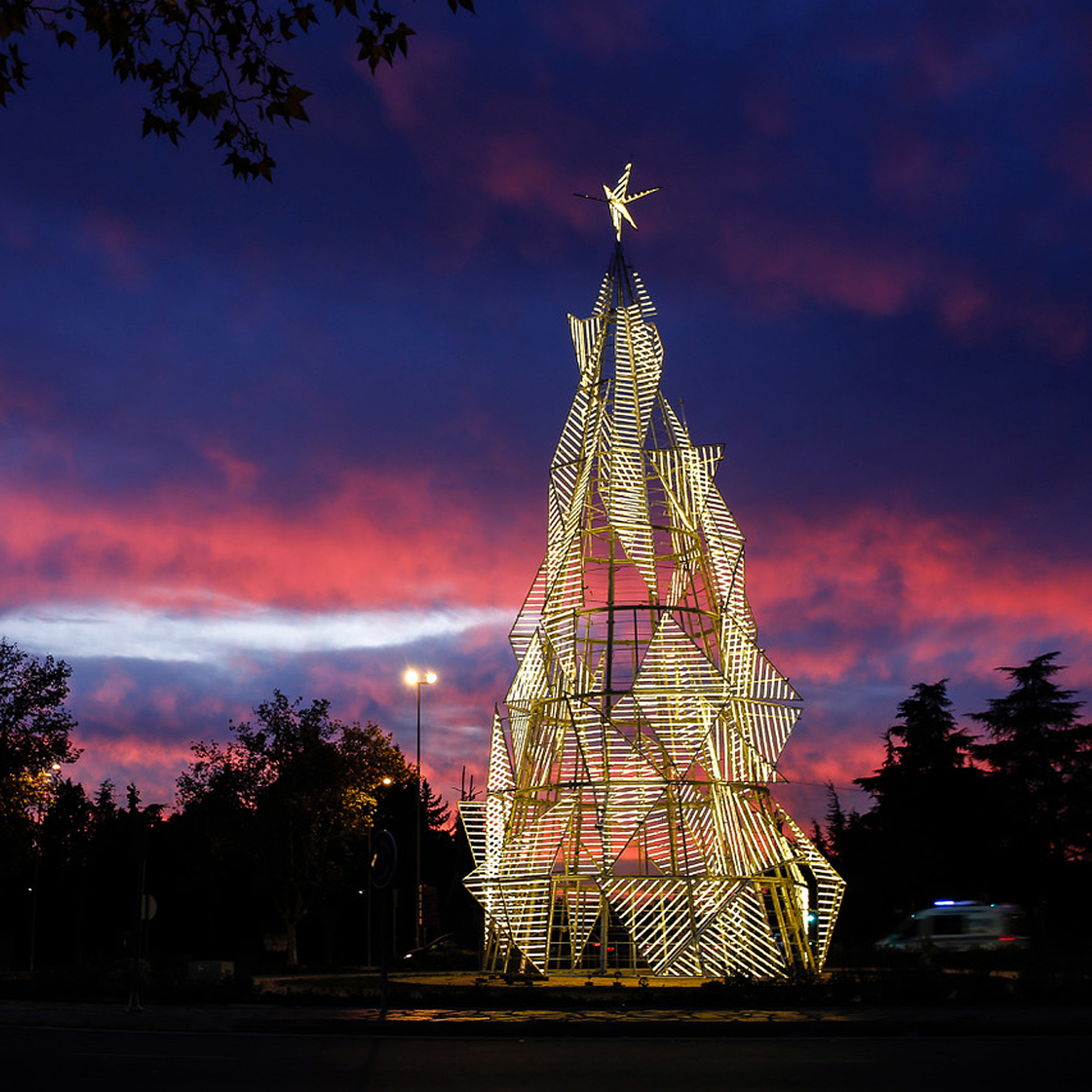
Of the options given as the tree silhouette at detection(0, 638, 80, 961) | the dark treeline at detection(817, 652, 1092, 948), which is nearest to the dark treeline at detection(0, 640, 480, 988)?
the tree silhouette at detection(0, 638, 80, 961)

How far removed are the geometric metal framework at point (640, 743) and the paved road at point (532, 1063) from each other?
954 centimetres

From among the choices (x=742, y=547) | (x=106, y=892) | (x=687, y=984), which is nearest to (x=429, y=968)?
(x=687, y=984)

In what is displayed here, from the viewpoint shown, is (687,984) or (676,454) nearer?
(687,984)

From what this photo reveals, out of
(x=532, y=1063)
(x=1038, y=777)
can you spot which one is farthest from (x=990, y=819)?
(x=532, y=1063)

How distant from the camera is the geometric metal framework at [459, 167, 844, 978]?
80.1 feet

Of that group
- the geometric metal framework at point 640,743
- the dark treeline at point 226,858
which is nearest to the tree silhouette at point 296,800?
the dark treeline at point 226,858

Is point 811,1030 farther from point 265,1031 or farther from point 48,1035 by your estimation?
point 48,1035

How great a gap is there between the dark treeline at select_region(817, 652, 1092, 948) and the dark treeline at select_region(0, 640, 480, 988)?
21.5 meters

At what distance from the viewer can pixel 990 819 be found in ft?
202

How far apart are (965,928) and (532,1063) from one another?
3737 cm

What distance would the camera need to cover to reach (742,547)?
28.0 metres

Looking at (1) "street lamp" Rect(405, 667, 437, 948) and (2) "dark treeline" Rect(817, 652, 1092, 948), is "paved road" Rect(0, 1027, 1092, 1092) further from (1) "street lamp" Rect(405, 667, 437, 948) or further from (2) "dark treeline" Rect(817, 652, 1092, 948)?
(2) "dark treeline" Rect(817, 652, 1092, 948)

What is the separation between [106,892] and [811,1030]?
7111cm

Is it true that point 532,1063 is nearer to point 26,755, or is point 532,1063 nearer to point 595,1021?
point 595,1021
